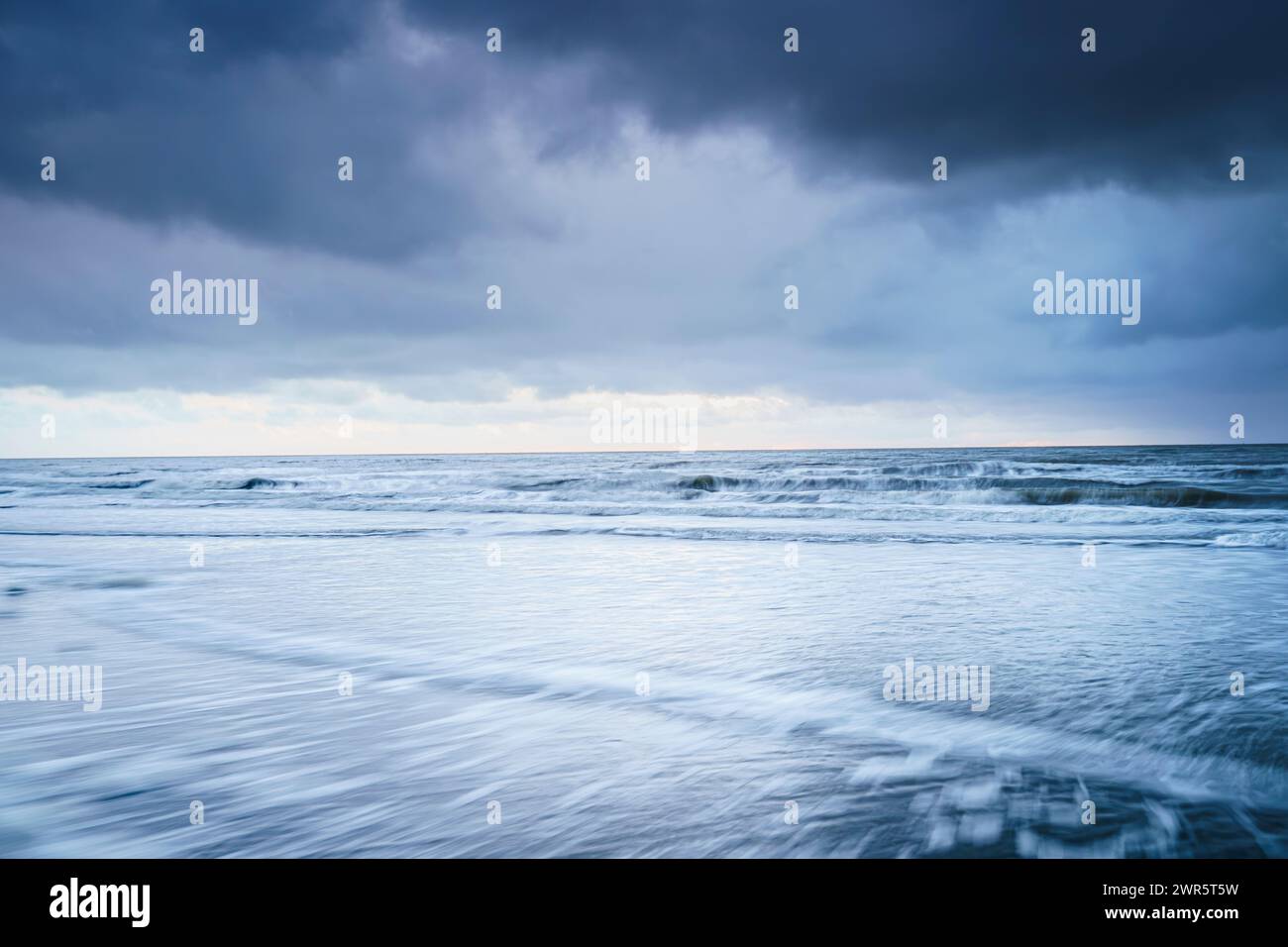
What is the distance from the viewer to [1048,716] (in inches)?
145

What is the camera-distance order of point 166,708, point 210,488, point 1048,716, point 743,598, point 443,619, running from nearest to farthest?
point 1048,716, point 166,708, point 443,619, point 743,598, point 210,488

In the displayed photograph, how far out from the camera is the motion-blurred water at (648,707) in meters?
2.64

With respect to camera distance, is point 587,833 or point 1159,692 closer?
point 587,833

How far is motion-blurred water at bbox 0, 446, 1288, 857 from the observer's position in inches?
104

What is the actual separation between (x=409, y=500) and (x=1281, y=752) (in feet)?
79.1

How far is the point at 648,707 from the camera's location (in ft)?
12.9

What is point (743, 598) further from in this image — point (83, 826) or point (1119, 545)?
point (1119, 545)

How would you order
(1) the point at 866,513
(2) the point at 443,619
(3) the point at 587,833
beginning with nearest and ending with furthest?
1. (3) the point at 587,833
2. (2) the point at 443,619
3. (1) the point at 866,513

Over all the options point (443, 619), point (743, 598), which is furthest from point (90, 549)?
point (743, 598)

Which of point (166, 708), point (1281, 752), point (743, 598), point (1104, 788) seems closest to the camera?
point (1104, 788)

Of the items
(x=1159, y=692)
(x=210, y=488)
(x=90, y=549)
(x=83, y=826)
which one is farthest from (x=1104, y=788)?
(x=210, y=488)

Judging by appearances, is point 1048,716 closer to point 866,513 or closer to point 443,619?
point 443,619

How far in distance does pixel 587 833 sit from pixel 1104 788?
2.07 meters
